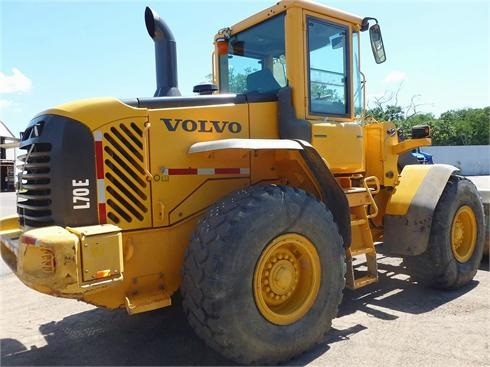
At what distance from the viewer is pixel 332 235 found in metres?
4.01

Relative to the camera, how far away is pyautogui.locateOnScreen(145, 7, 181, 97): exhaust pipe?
4660mm

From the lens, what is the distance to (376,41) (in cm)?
528

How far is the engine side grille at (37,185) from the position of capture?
3480 millimetres

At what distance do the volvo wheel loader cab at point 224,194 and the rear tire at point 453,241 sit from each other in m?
1.15

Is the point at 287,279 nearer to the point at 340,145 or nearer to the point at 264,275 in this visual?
the point at 264,275

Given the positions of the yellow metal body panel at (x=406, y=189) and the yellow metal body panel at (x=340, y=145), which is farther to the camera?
the yellow metal body panel at (x=406, y=189)

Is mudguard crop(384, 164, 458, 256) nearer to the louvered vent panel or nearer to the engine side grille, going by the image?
the louvered vent panel

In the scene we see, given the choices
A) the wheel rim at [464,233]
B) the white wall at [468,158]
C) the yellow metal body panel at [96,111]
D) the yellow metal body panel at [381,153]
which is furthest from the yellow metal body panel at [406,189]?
the white wall at [468,158]

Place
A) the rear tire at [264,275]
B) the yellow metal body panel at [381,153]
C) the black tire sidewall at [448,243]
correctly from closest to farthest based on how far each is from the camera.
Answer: the rear tire at [264,275] < the black tire sidewall at [448,243] < the yellow metal body panel at [381,153]

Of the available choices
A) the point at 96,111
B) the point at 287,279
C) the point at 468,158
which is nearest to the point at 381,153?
the point at 287,279

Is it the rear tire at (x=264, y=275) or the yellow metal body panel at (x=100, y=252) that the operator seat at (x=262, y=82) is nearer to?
the rear tire at (x=264, y=275)

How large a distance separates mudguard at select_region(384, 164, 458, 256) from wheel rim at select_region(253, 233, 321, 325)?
1996 mm

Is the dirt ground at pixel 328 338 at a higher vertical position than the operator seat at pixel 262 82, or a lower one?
lower

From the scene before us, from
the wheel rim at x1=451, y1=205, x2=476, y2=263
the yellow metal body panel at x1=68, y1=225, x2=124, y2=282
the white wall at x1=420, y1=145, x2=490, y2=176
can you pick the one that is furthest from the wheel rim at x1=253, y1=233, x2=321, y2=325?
the white wall at x1=420, y1=145, x2=490, y2=176
